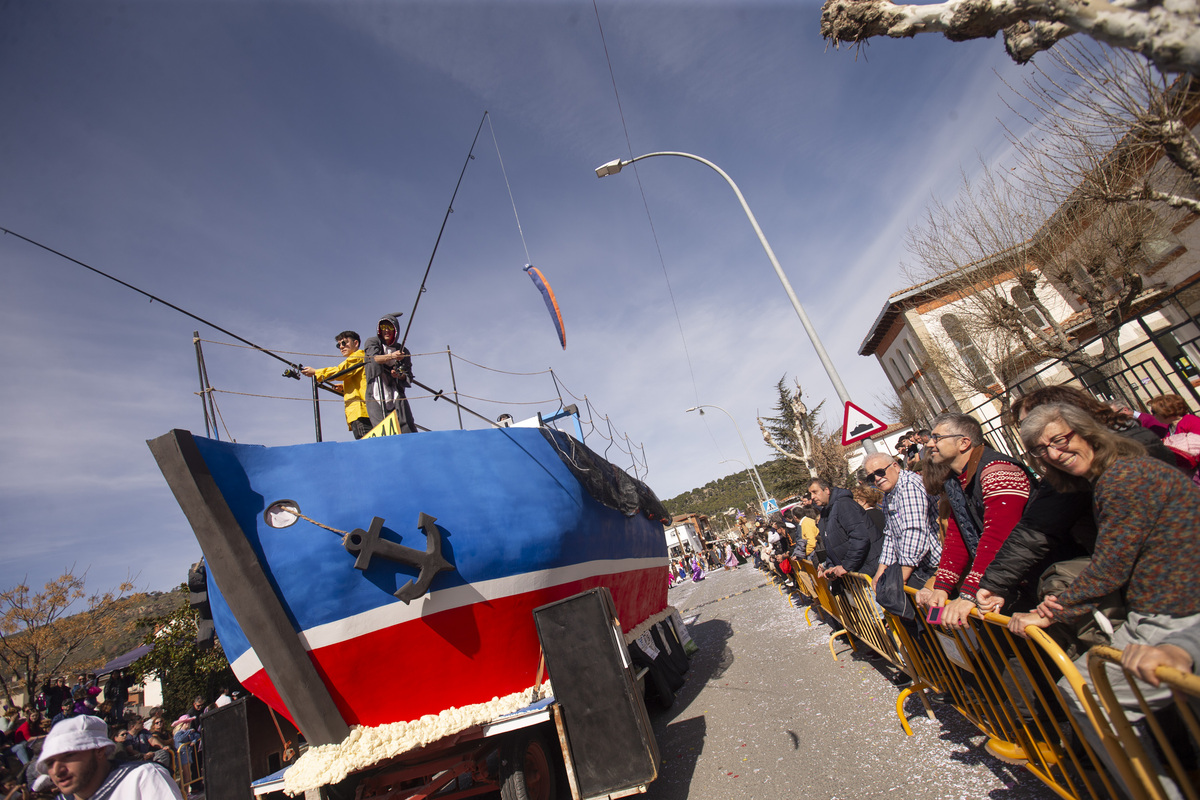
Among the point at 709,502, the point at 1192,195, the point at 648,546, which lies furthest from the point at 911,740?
the point at 709,502

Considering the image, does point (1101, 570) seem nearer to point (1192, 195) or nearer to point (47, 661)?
point (1192, 195)

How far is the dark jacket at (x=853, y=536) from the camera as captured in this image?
15.4ft

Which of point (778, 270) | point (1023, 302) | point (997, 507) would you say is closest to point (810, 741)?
point (997, 507)

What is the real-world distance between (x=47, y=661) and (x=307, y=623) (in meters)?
24.7

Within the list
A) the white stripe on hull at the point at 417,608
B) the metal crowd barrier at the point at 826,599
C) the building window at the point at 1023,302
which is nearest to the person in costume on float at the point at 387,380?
the white stripe on hull at the point at 417,608

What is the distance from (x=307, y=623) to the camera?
333 centimetres

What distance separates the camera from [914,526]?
Answer: 3.35 metres

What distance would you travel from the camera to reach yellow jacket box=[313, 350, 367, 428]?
16.3 ft

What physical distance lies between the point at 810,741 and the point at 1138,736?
106 inches

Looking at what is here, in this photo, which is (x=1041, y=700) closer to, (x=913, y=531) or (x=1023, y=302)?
(x=913, y=531)

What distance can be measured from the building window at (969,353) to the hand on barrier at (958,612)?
1493cm

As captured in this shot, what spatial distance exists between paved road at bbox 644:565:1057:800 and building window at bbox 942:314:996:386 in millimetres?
11686

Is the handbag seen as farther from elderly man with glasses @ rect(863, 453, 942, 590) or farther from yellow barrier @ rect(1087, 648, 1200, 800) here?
yellow barrier @ rect(1087, 648, 1200, 800)

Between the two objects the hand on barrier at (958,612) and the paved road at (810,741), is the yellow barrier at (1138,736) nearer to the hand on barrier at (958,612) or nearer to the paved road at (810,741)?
the hand on barrier at (958,612)
